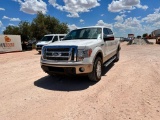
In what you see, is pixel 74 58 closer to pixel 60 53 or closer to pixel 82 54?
pixel 82 54

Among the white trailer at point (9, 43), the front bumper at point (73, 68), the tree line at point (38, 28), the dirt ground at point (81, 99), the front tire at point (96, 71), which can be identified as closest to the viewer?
the dirt ground at point (81, 99)

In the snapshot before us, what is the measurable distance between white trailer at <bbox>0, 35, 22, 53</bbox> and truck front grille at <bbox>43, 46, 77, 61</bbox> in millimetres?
16851

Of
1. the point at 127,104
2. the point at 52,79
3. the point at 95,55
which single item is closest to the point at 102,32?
the point at 95,55

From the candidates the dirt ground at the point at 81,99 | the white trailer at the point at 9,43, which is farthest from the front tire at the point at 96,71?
the white trailer at the point at 9,43

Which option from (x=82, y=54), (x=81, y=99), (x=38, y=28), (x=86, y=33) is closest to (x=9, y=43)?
(x=38, y=28)

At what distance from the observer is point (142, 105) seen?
3.66 m

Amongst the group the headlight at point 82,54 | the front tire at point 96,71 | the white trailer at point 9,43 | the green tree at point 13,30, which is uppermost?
the green tree at point 13,30

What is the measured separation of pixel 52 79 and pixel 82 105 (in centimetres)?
253

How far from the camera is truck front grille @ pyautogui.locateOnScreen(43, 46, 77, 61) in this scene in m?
4.86

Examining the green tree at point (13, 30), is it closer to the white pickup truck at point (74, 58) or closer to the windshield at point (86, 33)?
the windshield at point (86, 33)

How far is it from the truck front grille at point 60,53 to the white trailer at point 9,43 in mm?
16851

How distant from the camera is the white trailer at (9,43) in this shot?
1997cm

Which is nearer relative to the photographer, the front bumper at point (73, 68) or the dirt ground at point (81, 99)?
the dirt ground at point (81, 99)

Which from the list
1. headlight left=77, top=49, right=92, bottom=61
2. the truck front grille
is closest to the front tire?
headlight left=77, top=49, right=92, bottom=61
